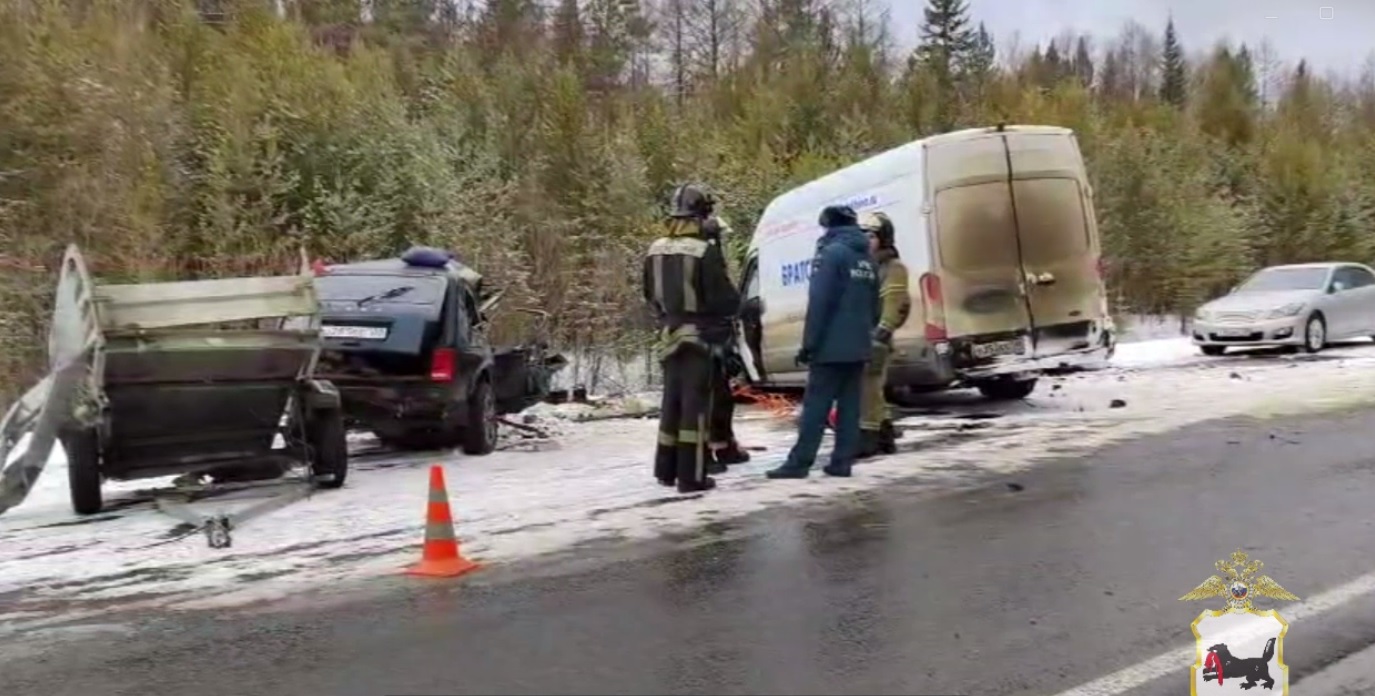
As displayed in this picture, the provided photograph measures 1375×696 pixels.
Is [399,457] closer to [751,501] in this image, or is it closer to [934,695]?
[751,501]

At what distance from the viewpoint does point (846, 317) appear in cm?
895

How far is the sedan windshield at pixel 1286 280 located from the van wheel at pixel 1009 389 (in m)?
8.29

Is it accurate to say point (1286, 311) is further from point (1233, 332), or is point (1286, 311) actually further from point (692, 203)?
point (692, 203)

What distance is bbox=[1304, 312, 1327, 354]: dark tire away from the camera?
2009 cm

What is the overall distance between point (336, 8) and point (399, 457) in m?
21.0

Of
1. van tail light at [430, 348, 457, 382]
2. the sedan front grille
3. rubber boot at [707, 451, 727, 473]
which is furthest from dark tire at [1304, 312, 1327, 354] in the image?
van tail light at [430, 348, 457, 382]

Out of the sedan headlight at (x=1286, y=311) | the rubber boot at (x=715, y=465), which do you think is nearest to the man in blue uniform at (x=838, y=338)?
the rubber boot at (x=715, y=465)

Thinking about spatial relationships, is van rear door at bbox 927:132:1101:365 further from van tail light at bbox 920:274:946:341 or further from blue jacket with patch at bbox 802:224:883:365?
blue jacket with patch at bbox 802:224:883:365

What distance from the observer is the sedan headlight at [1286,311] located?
782 inches

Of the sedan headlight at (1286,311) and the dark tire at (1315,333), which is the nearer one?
the sedan headlight at (1286,311)

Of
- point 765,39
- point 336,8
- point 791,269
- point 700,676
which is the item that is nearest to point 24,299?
point 791,269

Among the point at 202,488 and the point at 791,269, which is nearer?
the point at 202,488

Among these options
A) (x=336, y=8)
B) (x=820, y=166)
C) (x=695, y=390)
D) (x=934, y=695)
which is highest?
(x=336, y=8)

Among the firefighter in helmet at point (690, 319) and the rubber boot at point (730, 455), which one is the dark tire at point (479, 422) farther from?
the firefighter in helmet at point (690, 319)
